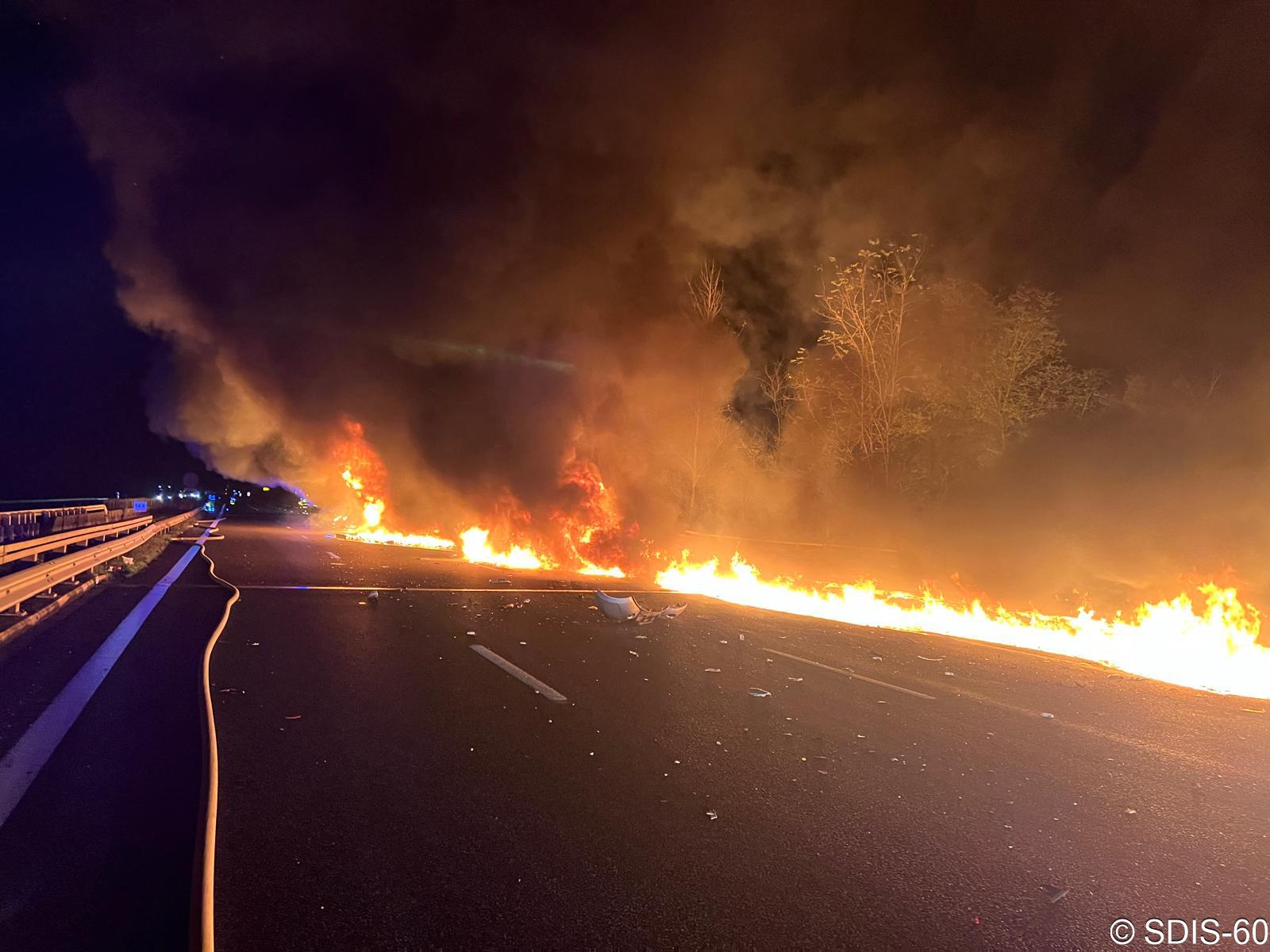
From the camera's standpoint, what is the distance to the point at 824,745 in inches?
209

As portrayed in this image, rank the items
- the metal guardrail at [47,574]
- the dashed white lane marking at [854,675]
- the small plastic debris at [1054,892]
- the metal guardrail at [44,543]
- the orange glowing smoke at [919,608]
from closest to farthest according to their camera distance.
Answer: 1. the small plastic debris at [1054,892]
2. the dashed white lane marking at [854,675]
3. the metal guardrail at [47,574]
4. the orange glowing smoke at [919,608]
5. the metal guardrail at [44,543]

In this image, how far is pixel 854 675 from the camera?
7520 mm

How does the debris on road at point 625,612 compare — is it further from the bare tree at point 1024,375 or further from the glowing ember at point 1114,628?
the bare tree at point 1024,375

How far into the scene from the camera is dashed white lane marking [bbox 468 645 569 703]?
20.9 ft

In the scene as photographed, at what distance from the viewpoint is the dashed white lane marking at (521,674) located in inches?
251

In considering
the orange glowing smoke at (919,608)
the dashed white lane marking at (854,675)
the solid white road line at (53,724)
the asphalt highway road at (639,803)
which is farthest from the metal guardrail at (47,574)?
the orange glowing smoke at (919,608)

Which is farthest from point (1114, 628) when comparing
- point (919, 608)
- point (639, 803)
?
point (639, 803)

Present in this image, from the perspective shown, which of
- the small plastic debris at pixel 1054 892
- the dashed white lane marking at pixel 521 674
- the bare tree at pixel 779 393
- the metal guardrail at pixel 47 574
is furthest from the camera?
the bare tree at pixel 779 393

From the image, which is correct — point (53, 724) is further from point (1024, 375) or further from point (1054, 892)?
point (1024, 375)

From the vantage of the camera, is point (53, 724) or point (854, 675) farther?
point (854, 675)

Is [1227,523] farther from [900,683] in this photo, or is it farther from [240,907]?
[240,907]

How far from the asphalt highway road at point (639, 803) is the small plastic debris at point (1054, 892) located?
2 centimetres

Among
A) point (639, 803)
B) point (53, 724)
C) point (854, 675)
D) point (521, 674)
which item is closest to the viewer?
point (639, 803)

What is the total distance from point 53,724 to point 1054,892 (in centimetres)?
585
